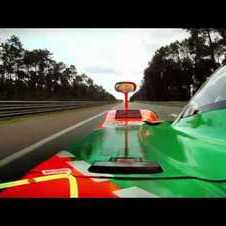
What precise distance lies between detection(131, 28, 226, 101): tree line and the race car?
0.59 meters

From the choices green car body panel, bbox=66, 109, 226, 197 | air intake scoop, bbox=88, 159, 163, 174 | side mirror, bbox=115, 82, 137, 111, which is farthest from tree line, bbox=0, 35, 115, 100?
air intake scoop, bbox=88, 159, 163, 174

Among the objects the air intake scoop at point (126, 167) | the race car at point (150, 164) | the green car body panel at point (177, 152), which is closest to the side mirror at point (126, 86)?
the race car at point (150, 164)

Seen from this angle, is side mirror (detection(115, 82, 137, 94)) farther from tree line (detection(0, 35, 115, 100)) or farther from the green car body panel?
tree line (detection(0, 35, 115, 100))

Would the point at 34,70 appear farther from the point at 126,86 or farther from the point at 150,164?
the point at 150,164

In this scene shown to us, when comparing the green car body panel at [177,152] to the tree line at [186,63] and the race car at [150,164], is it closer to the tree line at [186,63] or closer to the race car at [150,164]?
the race car at [150,164]

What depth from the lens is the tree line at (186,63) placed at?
4371mm

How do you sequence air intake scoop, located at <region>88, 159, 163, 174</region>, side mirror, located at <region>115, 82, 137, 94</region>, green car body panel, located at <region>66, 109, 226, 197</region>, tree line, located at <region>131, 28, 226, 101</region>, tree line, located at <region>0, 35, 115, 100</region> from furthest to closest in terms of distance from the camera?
tree line, located at <region>0, 35, 115, 100</region> < tree line, located at <region>131, 28, 226, 101</region> < side mirror, located at <region>115, 82, 137, 94</region> < air intake scoop, located at <region>88, 159, 163, 174</region> < green car body panel, located at <region>66, 109, 226, 197</region>

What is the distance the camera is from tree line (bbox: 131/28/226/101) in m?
4.37

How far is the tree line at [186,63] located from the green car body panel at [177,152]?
79cm

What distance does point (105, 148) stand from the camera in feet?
11.2

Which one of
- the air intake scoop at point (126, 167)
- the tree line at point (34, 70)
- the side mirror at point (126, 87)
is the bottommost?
the air intake scoop at point (126, 167)

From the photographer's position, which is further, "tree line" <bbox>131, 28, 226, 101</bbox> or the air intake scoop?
"tree line" <bbox>131, 28, 226, 101</bbox>
